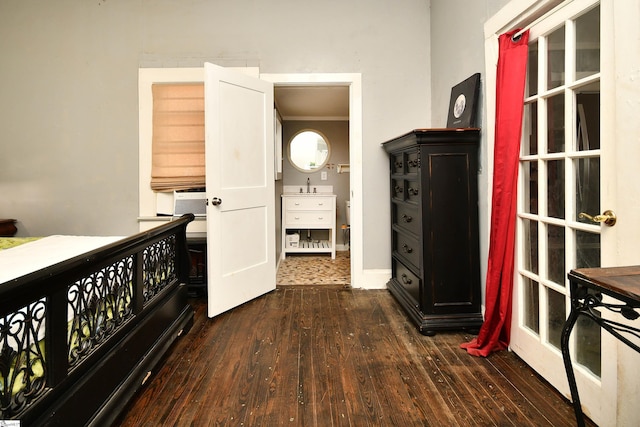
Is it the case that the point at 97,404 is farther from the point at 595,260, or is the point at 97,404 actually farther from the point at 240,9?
the point at 240,9

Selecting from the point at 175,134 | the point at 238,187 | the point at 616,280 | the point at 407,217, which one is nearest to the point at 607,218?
the point at 616,280

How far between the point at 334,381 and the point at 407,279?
1.30 meters

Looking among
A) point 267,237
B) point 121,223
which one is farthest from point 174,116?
point 267,237

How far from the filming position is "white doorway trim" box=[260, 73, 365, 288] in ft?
12.0

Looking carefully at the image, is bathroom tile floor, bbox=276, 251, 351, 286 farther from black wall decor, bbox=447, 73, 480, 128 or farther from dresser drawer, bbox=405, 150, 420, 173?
black wall decor, bbox=447, 73, 480, 128

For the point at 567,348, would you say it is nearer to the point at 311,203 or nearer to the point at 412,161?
the point at 412,161

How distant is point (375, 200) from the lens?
377 centimetres

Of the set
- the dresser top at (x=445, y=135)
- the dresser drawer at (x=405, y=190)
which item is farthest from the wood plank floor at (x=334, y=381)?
the dresser top at (x=445, y=135)

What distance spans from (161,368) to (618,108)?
2.51 m

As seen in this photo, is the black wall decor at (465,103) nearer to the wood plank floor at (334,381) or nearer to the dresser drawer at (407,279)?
the dresser drawer at (407,279)

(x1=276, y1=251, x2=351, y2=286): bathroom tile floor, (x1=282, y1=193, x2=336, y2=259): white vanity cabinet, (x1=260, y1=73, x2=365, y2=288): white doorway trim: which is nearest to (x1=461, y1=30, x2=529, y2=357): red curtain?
(x1=260, y1=73, x2=365, y2=288): white doorway trim

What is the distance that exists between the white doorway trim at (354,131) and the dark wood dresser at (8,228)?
8.68ft

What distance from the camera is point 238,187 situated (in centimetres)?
324

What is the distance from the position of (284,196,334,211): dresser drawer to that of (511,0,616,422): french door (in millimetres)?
3597
